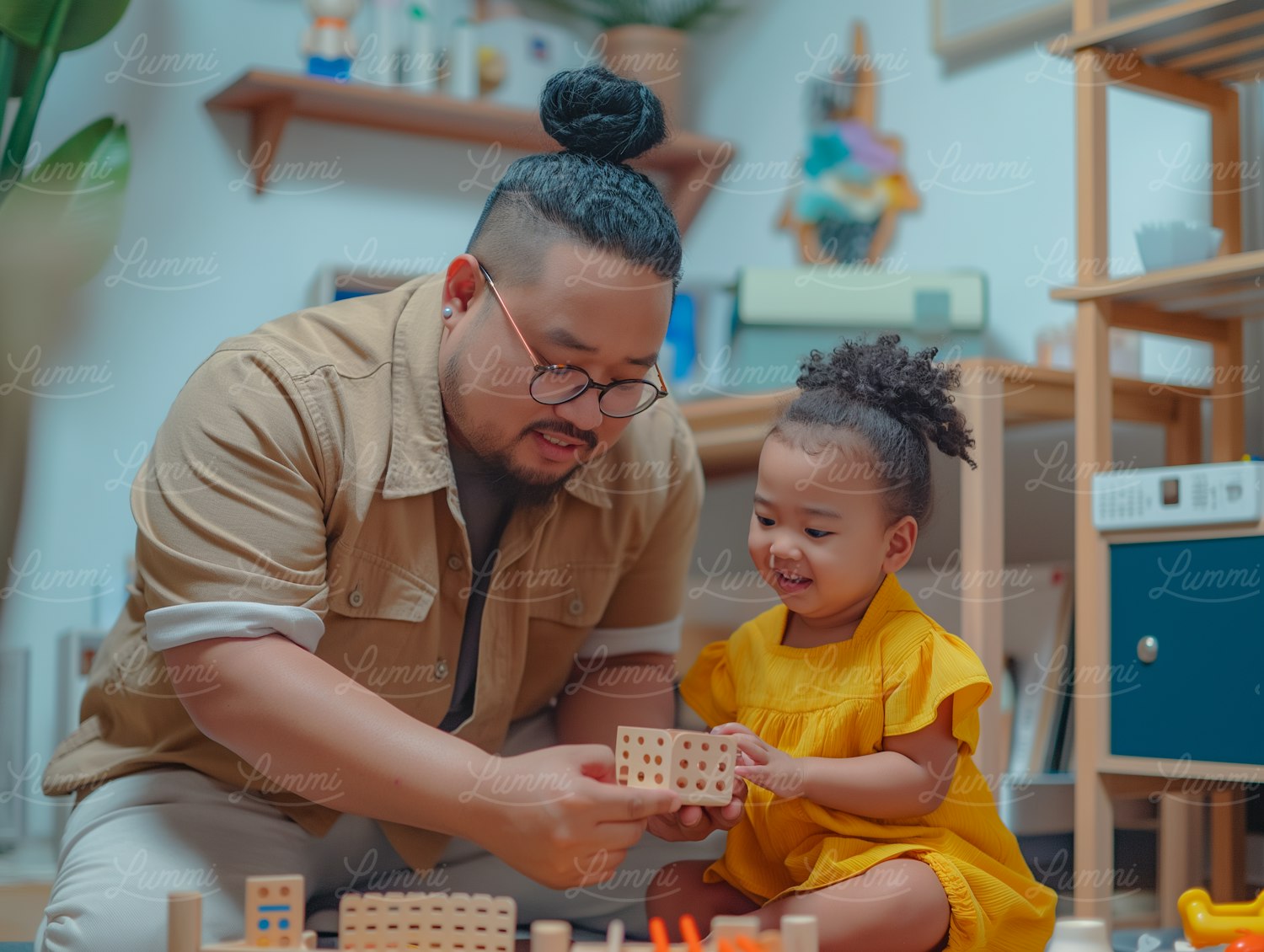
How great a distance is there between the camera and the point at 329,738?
108cm

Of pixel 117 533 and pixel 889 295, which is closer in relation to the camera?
pixel 889 295

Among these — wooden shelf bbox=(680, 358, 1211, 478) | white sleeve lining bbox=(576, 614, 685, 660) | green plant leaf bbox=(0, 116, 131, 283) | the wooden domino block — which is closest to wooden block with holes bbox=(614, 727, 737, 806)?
the wooden domino block

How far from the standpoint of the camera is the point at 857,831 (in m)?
1.18

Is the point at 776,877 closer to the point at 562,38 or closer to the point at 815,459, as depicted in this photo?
the point at 815,459

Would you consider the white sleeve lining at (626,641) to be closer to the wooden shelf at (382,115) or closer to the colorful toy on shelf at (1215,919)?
the colorful toy on shelf at (1215,919)

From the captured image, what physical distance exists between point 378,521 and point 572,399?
0.24 m

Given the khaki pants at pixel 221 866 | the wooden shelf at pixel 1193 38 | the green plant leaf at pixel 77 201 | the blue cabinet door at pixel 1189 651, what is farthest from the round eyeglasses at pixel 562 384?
the green plant leaf at pixel 77 201

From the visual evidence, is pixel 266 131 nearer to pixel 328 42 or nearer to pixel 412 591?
pixel 328 42

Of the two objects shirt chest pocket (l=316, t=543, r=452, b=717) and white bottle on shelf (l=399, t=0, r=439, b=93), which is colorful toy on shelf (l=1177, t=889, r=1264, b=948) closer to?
shirt chest pocket (l=316, t=543, r=452, b=717)

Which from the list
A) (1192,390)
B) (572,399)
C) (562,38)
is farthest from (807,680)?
(562,38)

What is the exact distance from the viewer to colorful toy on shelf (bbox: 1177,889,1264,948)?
1282 millimetres

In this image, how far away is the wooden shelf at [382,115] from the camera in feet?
7.91

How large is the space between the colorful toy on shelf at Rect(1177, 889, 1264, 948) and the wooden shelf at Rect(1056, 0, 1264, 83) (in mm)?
997

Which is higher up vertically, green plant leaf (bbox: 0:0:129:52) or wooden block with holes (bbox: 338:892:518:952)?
green plant leaf (bbox: 0:0:129:52)
